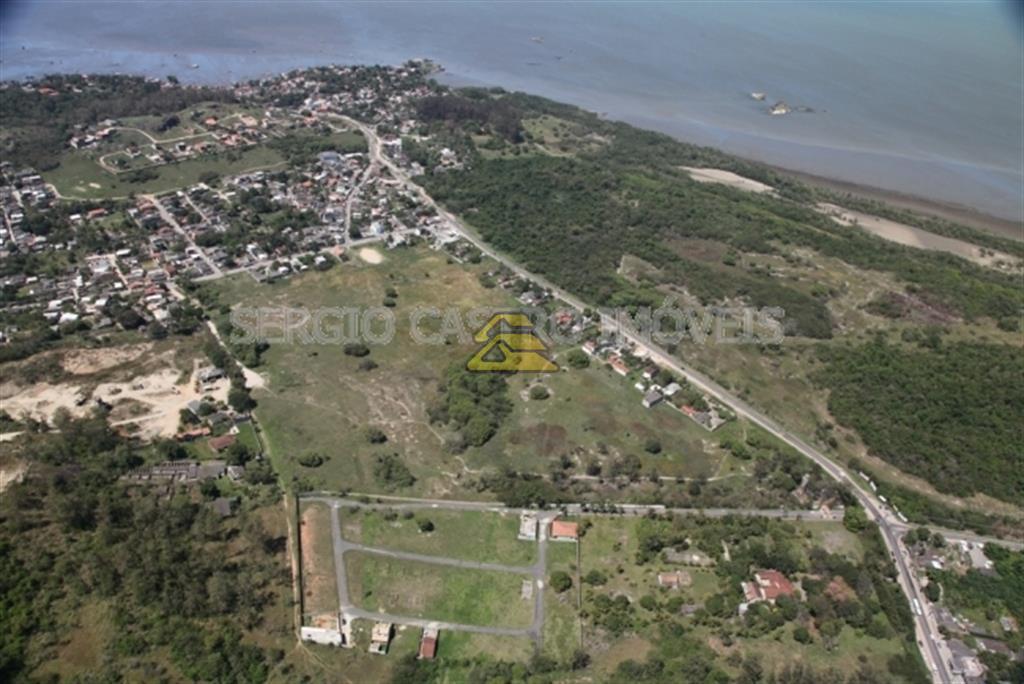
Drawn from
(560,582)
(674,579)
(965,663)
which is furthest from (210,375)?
(965,663)

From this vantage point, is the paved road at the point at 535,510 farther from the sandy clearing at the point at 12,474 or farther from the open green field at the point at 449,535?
the sandy clearing at the point at 12,474

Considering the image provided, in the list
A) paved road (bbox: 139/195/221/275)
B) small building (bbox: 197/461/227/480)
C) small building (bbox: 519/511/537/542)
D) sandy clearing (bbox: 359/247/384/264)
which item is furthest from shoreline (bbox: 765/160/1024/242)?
small building (bbox: 197/461/227/480)

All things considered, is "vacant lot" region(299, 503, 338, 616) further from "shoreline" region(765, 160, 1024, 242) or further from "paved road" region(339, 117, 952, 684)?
"shoreline" region(765, 160, 1024, 242)

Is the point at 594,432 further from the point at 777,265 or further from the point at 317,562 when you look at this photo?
the point at 777,265

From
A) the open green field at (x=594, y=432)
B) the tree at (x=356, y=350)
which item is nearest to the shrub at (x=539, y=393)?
the open green field at (x=594, y=432)

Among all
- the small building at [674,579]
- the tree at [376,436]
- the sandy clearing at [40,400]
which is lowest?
the small building at [674,579]

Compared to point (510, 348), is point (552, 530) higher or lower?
lower
